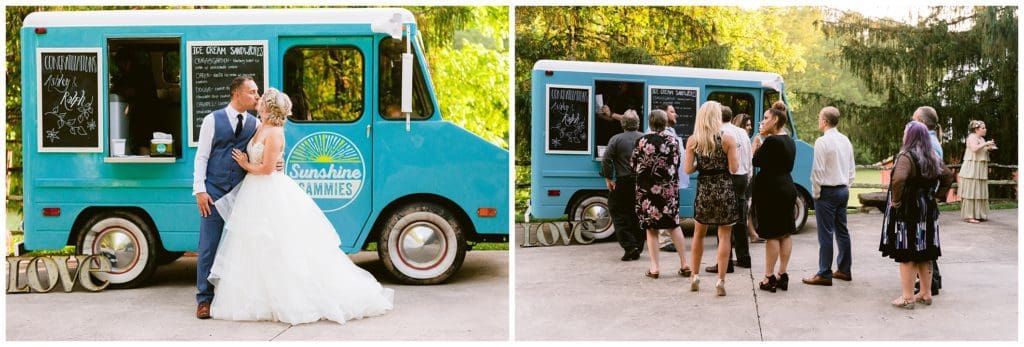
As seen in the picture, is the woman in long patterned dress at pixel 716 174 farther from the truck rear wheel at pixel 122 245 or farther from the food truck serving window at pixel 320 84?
the truck rear wheel at pixel 122 245

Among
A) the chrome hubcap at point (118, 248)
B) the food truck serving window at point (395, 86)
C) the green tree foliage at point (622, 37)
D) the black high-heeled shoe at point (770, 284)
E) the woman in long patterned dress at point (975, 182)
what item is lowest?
the black high-heeled shoe at point (770, 284)

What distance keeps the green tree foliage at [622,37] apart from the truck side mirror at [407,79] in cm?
292

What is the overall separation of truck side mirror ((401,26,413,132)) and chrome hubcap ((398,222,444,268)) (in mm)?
662

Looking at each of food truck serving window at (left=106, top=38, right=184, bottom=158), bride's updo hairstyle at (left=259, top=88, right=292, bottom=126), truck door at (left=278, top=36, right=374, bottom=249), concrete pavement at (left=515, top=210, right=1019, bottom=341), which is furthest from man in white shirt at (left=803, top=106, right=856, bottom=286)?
food truck serving window at (left=106, top=38, right=184, bottom=158)

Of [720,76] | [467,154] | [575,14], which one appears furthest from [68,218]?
[720,76]

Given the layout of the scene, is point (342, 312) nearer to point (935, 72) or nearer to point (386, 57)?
point (386, 57)

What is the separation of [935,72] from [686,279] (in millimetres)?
7062

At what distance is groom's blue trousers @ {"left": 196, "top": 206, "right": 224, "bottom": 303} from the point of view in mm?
4738

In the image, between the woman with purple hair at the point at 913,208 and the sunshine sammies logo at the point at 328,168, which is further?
the sunshine sammies logo at the point at 328,168

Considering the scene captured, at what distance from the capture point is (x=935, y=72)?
11.0 m

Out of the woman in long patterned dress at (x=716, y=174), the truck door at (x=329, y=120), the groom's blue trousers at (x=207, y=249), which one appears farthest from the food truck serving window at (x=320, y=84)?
the woman in long patterned dress at (x=716, y=174)

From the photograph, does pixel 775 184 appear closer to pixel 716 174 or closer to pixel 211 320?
pixel 716 174

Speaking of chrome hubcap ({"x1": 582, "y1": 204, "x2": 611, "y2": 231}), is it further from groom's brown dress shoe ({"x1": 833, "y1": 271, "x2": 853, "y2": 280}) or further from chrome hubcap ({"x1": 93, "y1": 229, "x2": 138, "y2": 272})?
chrome hubcap ({"x1": 93, "y1": 229, "x2": 138, "y2": 272})

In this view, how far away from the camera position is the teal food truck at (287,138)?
539 cm
